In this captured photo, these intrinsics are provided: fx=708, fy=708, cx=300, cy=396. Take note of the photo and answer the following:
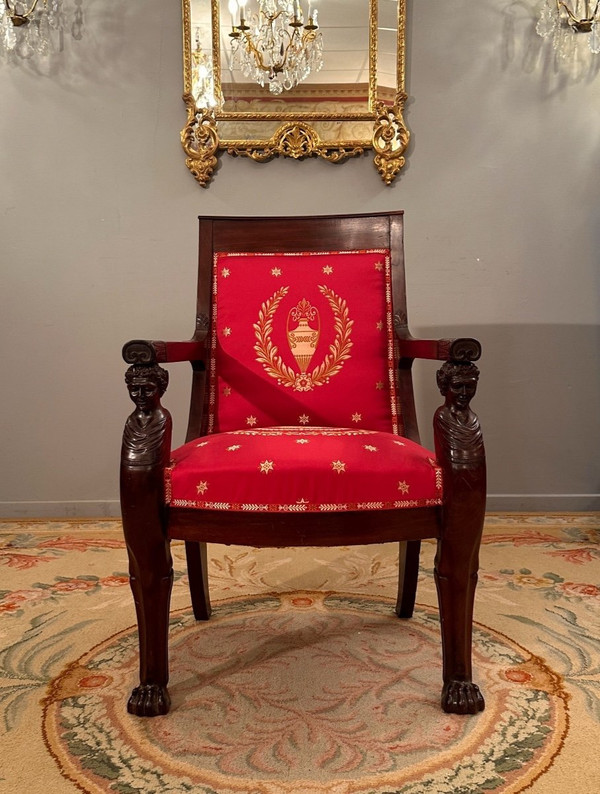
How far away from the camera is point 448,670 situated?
54.2 inches

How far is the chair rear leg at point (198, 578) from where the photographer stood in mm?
1742

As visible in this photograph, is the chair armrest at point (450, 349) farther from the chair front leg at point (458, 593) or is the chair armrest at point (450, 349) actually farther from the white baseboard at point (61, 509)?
the white baseboard at point (61, 509)

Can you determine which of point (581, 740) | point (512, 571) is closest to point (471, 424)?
point (581, 740)

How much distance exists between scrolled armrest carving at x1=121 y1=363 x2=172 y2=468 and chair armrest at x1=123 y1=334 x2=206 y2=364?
0.02 m

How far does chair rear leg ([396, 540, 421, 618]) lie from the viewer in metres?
1.74

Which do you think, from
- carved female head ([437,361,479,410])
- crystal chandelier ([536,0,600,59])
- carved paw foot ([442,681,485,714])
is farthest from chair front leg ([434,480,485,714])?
crystal chandelier ([536,0,600,59])

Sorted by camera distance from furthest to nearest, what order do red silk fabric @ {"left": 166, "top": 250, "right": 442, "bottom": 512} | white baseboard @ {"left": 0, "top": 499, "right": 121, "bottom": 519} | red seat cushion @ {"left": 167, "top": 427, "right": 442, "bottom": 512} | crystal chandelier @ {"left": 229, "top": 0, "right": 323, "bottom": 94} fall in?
white baseboard @ {"left": 0, "top": 499, "right": 121, "bottom": 519}, crystal chandelier @ {"left": 229, "top": 0, "right": 323, "bottom": 94}, red silk fabric @ {"left": 166, "top": 250, "right": 442, "bottom": 512}, red seat cushion @ {"left": 167, "top": 427, "right": 442, "bottom": 512}

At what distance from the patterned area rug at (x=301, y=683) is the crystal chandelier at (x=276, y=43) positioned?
1.85 meters

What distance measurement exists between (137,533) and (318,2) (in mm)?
2314

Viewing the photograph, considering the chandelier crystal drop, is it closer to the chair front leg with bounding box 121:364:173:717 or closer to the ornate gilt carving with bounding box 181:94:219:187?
the ornate gilt carving with bounding box 181:94:219:187

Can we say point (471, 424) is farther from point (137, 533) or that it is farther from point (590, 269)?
point (590, 269)

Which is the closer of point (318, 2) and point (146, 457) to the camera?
point (146, 457)

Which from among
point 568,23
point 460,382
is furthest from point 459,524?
point 568,23

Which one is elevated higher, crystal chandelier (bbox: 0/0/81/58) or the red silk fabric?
crystal chandelier (bbox: 0/0/81/58)
